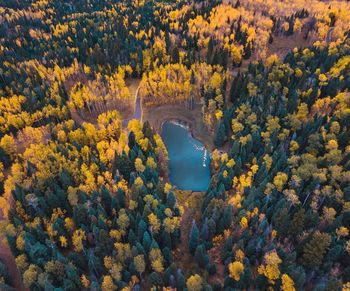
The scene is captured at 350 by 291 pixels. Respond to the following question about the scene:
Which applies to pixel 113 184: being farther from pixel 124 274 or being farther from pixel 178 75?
pixel 178 75

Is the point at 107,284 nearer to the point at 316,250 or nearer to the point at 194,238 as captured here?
the point at 194,238

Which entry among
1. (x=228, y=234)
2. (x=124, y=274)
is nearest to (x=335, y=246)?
(x=228, y=234)

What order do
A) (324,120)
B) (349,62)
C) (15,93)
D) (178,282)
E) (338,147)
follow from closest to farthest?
1. (178,282)
2. (338,147)
3. (324,120)
4. (349,62)
5. (15,93)

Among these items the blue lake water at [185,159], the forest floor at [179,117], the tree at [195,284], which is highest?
the forest floor at [179,117]

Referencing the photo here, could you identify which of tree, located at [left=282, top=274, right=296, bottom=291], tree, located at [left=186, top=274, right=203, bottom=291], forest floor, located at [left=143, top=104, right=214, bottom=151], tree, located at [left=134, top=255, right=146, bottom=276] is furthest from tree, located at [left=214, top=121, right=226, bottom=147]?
tree, located at [left=186, top=274, right=203, bottom=291]

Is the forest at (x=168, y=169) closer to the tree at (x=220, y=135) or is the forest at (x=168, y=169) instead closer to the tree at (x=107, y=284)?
the tree at (x=107, y=284)

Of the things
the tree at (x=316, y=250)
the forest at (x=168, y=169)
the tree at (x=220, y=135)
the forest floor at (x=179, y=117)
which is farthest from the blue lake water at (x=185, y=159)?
the tree at (x=316, y=250)
